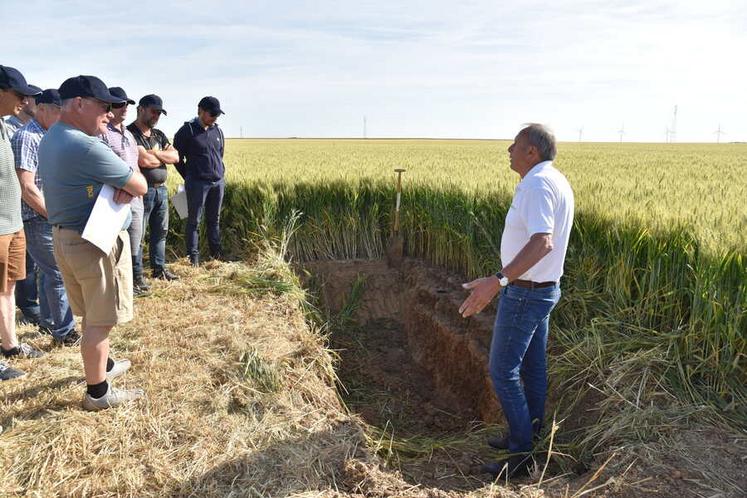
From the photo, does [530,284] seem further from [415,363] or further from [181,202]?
[181,202]

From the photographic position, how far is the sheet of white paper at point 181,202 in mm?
6678

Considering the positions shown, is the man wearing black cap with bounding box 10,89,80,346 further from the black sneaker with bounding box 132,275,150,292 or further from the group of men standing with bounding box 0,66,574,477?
the black sneaker with bounding box 132,275,150,292

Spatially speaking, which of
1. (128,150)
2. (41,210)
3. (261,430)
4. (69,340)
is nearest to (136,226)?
(128,150)

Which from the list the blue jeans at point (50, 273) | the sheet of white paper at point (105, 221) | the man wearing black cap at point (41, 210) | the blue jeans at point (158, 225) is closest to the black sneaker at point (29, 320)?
the man wearing black cap at point (41, 210)

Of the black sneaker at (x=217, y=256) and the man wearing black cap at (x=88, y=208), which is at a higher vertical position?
the man wearing black cap at (x=88, y=208)

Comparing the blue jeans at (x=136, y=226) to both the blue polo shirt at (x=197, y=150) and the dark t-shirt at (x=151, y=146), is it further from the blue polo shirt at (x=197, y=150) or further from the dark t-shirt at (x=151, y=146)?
the blue polo shirt at (x=197, y=150)

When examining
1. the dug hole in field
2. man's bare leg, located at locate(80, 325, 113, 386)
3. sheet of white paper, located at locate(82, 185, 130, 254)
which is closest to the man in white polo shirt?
the dug hole in field

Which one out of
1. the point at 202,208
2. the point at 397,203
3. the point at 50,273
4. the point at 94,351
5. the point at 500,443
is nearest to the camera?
the point at 94,351

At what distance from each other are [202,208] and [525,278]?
4.56 meters

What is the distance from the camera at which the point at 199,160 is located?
632cm

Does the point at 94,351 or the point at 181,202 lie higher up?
the point at 181,202

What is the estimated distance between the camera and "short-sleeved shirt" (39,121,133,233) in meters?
3.14

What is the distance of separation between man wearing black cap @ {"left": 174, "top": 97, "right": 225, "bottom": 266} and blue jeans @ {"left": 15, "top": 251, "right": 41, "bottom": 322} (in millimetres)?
1709

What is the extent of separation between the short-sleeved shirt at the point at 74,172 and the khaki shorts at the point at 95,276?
0.39 ft
